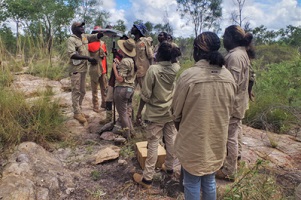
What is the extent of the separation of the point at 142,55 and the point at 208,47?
2.65m

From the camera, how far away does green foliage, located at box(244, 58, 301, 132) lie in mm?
4637

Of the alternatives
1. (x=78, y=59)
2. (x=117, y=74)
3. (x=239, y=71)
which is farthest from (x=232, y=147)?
(x=78, y=59)

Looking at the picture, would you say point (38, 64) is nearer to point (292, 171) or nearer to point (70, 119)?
point (70, 119)

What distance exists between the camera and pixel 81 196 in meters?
2.45

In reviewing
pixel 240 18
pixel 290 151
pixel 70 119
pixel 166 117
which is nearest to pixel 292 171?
pixel 290 151

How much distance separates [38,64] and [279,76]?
16.3 ft

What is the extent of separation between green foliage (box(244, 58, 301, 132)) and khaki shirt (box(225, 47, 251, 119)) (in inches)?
74.2

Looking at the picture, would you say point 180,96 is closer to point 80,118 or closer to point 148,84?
point 148,84

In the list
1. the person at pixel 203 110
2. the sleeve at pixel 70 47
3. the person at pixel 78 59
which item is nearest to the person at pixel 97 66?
the person at pixel 78 59

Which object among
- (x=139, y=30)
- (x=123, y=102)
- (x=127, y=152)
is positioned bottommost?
(x=127, y=152)

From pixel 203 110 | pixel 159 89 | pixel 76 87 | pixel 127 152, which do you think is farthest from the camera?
pixel 76 87

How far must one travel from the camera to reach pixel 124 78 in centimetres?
337

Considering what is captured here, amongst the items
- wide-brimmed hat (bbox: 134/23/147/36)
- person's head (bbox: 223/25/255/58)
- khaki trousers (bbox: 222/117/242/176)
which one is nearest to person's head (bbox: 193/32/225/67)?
person's head (bbox: 223/25/255/58)

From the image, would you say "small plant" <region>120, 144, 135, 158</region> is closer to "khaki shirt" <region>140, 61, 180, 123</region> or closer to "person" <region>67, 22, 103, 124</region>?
"khaki shirt" <region>140, 61, 180, 123</region>
